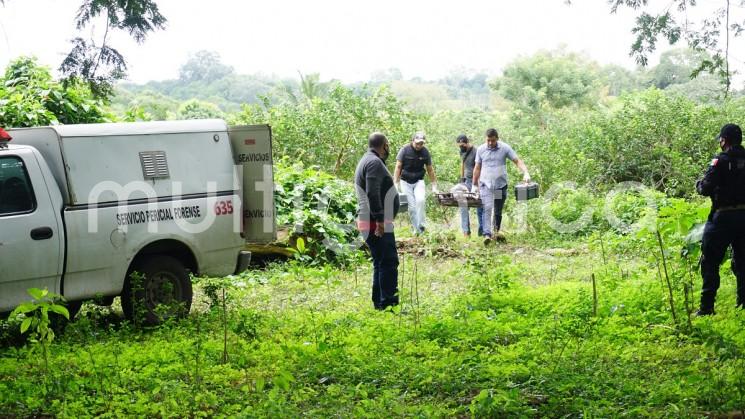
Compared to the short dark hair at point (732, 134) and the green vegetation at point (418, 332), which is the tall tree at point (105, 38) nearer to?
the green vegetation at point (418, 332)

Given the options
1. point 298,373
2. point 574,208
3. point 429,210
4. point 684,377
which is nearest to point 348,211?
point 574,208

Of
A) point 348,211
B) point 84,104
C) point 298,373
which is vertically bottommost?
point 298,373

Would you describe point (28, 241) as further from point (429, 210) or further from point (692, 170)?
point (692, 170)

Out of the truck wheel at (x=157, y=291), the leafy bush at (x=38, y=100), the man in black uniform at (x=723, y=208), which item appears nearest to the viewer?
the man in black uniform at (x=723, y=208)

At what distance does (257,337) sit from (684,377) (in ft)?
13.2

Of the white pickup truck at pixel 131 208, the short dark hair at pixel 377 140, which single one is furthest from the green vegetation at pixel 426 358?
the short dark hair at pixel 377 140

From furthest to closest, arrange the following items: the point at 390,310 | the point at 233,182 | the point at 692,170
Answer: the point at 692,170 < the point at 233,182 < the point at 390,310

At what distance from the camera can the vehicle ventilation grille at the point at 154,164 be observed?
8992 millimetres

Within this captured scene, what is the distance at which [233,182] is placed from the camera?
31.6ft

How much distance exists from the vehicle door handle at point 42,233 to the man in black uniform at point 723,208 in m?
6.39

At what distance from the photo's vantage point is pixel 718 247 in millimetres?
7957

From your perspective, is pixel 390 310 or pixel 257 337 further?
pixel 390 310

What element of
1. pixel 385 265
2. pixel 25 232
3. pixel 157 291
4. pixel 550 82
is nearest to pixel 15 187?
pixel 25 232

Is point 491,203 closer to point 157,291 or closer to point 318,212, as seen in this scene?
point 318,212
